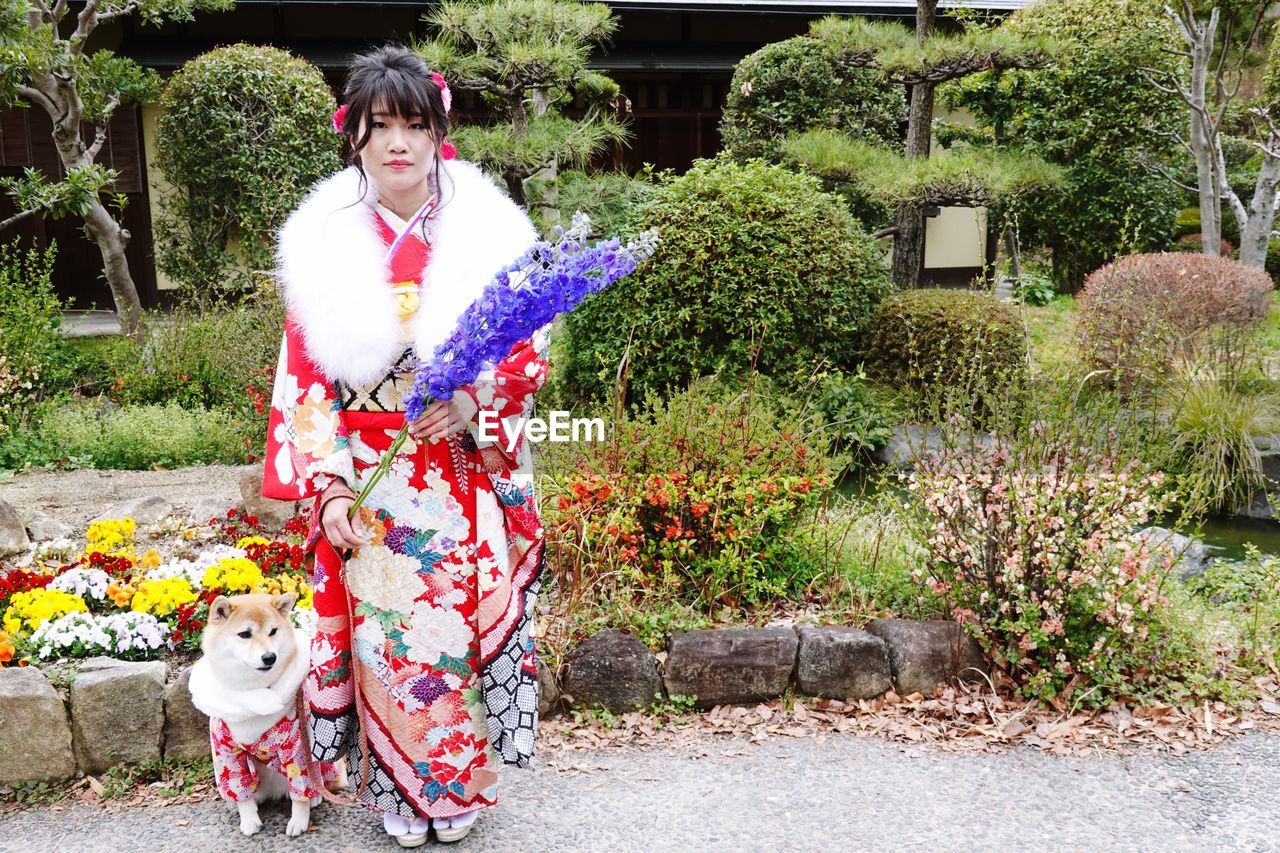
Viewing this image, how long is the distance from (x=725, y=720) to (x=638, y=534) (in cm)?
77

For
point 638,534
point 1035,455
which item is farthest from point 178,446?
point 1035,455

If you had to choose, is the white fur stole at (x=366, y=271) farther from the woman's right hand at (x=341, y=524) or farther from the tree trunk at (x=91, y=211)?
the tree trunk at (x=91, y=211)

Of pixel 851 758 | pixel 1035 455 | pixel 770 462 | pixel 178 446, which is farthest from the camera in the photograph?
pixel 178 446

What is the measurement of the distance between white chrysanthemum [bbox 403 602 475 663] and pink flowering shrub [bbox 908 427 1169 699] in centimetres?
178

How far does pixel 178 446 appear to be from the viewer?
617 centimetres

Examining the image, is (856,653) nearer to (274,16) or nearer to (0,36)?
(0,36)

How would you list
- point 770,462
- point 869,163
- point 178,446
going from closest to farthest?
point 770,462 < point 178,446 < point 869,163

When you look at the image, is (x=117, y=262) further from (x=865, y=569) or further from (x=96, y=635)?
(x=865, y=569)

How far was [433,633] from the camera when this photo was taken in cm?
258

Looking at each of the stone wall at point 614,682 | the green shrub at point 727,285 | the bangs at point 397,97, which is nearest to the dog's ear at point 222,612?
the stone wall at point 614,682

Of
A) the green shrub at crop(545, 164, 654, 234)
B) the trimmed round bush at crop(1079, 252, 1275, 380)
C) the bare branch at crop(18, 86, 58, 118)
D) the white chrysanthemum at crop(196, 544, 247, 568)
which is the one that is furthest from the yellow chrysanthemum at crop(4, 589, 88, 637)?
the trimmed round bush at crop(1079, 252, 1275, 380)

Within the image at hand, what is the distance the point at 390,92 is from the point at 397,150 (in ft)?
0.43

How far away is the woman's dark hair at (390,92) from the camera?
7.95 ft

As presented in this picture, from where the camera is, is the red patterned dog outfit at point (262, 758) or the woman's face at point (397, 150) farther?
the red patterned dog outfit at point (262, 758)
